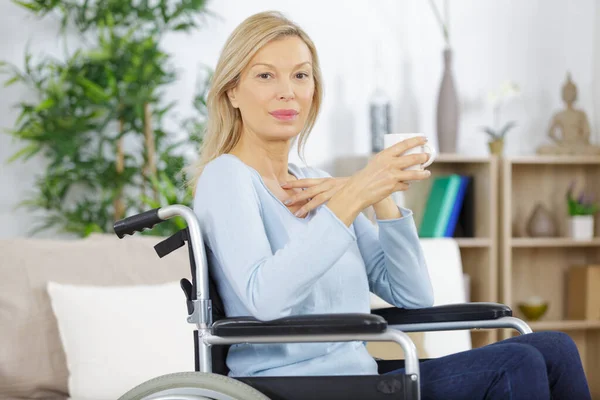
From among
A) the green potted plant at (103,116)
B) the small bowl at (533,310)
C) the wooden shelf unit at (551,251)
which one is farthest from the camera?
the wooden shelf unit at (551,251)

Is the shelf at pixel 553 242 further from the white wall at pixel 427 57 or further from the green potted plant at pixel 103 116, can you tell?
the green potted plant at pixel 103 116

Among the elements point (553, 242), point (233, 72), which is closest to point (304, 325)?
point (233, 72)

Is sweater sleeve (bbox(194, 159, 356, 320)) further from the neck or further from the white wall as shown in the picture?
the white wall

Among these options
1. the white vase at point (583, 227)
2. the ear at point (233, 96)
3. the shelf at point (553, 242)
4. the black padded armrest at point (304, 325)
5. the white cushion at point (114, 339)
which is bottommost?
the white cushion at point (114, 339)

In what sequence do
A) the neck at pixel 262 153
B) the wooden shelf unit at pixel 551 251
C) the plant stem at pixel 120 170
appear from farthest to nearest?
the wooden shelf unit at pixel 551 251, the plant stem at pixel 120 170, the neck at pixel 262 153

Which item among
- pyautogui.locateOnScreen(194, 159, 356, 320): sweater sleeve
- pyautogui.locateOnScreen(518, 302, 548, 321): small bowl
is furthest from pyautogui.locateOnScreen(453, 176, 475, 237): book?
pyautogui.locateOnScreen(194, 159, 356, 320): sweater sleeve

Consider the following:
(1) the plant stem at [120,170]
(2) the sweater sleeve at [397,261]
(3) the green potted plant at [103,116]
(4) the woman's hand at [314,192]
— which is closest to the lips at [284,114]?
(4) the woman's hand at [314,192]

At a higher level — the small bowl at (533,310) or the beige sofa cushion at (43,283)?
the beige sofa cushion at (43,283)

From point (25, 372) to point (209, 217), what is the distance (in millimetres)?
985

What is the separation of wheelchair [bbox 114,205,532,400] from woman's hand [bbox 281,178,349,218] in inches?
8.3

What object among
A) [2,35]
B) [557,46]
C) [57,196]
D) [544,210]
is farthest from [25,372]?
[557,46]

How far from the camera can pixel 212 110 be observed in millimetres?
1617

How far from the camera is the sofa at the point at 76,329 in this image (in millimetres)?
2146

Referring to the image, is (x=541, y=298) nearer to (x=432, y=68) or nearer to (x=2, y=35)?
(x=432, y=68)
